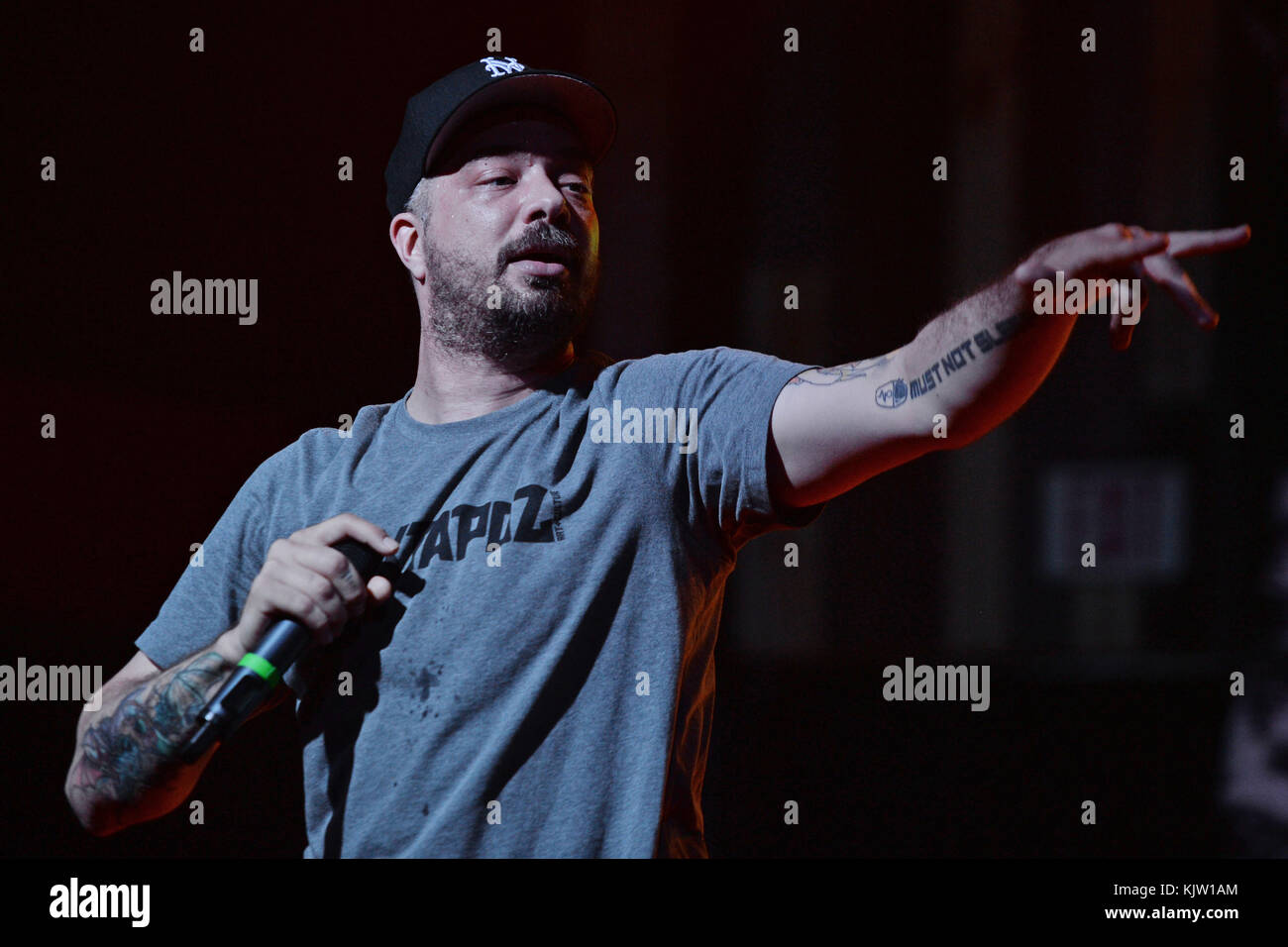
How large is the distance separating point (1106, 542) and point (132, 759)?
1.88 metres

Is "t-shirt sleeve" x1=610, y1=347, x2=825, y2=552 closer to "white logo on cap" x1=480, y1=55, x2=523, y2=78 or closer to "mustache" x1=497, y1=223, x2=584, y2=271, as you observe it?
"mustache" x1=497, y1=223, x2=584, y2=271

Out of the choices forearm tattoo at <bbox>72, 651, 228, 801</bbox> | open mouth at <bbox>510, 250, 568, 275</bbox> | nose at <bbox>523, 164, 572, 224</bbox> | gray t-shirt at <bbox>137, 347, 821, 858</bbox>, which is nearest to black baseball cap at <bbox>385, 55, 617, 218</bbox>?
nose at <bbox>523, 164, 572, 224</bbox>

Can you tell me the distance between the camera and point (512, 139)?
1.51m

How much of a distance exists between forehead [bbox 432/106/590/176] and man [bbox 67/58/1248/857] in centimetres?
6

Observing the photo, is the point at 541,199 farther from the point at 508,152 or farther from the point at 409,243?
the point at 409,243

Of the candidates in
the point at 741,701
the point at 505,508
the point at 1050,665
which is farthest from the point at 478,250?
the point at 1050,665

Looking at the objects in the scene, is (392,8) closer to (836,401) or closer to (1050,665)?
→ (836,401)

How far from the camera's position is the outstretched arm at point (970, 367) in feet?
3.42

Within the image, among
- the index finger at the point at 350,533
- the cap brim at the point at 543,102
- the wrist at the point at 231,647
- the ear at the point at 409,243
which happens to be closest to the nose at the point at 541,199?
the cap brim at the point at 543,102

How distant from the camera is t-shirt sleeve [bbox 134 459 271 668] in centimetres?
146

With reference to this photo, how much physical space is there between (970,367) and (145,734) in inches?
47.9

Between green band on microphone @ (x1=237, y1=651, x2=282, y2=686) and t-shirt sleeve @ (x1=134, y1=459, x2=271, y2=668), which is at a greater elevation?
t-shirt sleeve @ (x1=134, y1=459, x2=271, y2=668)

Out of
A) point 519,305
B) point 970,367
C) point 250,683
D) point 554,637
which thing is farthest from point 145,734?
point 970,367

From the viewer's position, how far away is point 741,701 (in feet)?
6.64
